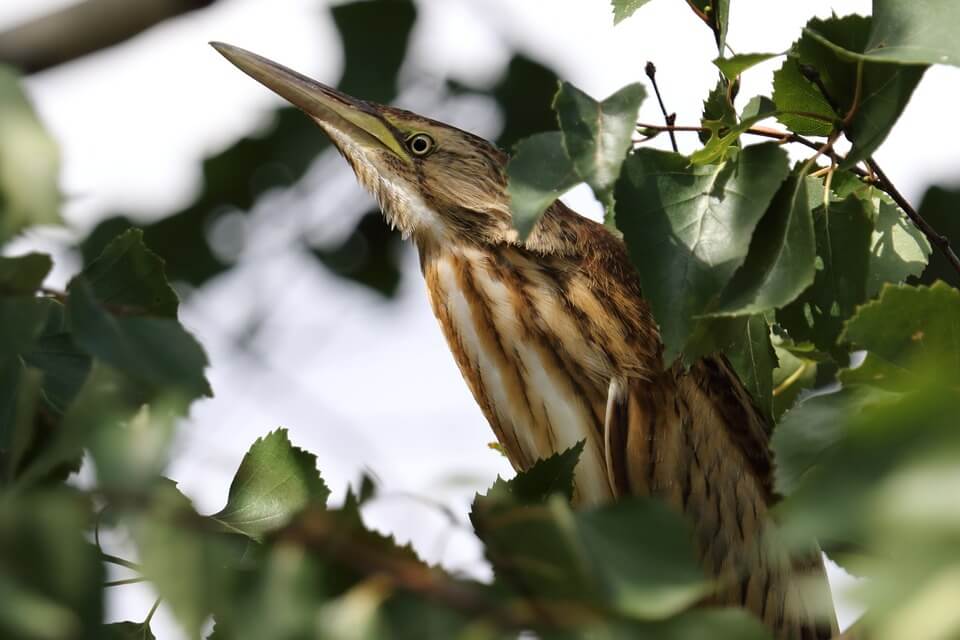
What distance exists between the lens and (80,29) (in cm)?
238

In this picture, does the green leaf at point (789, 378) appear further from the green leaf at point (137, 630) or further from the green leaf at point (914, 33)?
the green leaf at point (137, 630)

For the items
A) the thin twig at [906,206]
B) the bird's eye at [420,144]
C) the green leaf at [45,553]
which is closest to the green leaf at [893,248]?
the thin twig at [906,206]

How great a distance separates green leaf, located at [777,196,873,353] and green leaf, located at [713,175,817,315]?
0.23m

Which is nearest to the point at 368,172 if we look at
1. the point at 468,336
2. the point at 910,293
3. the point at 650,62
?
the point at 468,336

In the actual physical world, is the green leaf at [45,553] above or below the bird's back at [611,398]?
above

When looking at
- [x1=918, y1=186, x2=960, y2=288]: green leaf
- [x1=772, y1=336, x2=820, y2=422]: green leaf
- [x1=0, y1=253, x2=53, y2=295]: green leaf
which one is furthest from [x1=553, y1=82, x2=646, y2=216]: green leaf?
[x1=918, y1=186, x2=960, y2=288]: green leaf

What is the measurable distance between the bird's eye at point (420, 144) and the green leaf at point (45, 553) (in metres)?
2.54

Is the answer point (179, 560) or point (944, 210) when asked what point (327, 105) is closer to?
point (944, 210)

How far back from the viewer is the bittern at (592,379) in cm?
328

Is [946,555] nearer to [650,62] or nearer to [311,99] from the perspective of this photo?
[650,62]

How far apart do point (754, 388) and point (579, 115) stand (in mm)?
819

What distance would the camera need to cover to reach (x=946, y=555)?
3.37ft

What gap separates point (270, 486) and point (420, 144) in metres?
1.86

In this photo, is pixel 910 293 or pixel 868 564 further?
pixel 910 293
